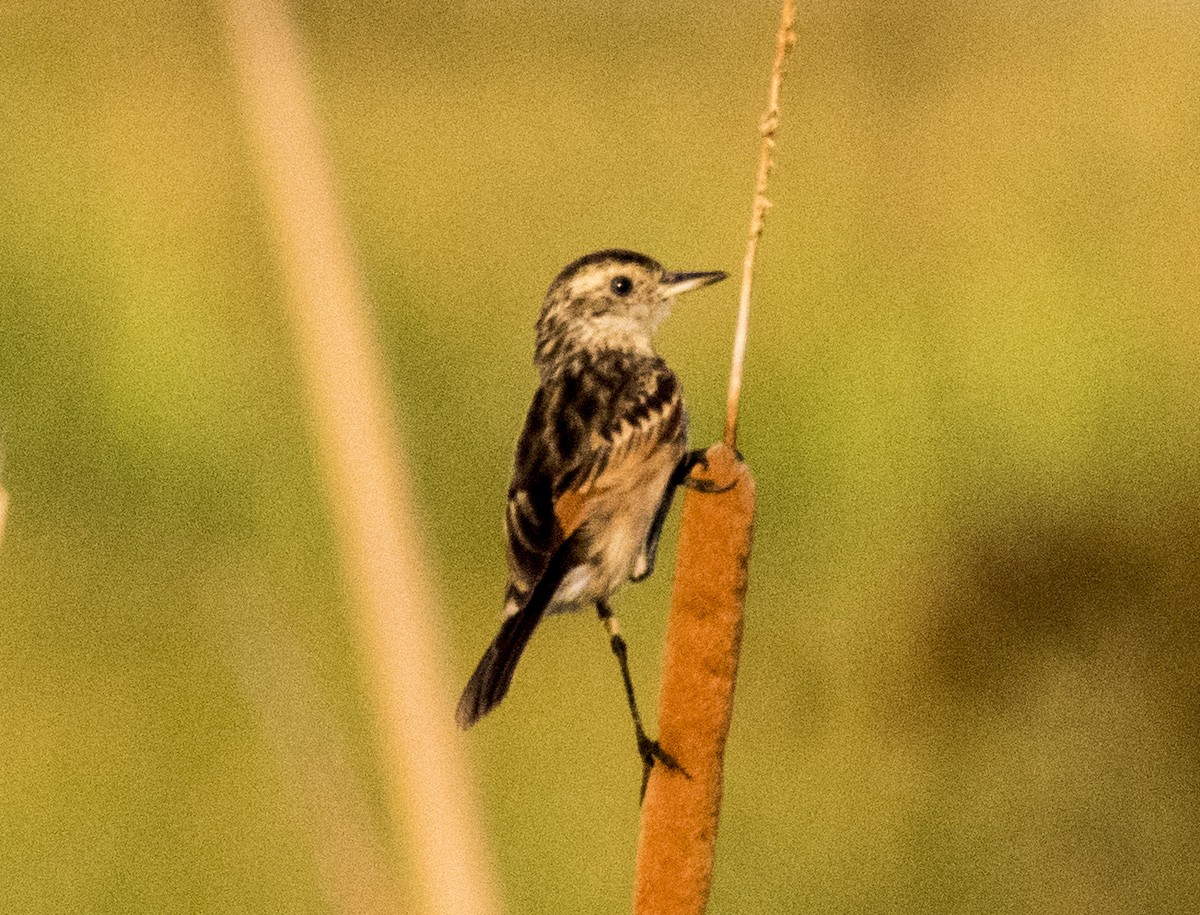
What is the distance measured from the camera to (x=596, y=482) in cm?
146

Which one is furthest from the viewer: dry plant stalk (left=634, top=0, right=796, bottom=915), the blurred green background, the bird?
the blurred green background

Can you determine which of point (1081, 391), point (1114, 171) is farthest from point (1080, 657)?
point (1114, 171)

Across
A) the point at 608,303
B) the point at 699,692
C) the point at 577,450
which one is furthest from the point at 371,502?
the point at 699,692

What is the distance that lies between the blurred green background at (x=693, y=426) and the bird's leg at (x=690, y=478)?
0.83 metres

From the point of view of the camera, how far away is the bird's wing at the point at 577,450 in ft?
4.62

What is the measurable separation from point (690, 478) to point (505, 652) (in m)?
0.23

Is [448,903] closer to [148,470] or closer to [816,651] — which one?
[816,651]

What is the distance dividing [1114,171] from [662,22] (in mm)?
1053

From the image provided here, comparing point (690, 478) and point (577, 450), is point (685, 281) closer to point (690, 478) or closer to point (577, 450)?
point (577, 450)

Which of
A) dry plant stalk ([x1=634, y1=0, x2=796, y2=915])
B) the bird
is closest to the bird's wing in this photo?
the bird

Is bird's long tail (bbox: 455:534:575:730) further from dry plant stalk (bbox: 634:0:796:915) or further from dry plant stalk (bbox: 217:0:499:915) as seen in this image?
dry plant stalk (bbox: 634:0:796:915)

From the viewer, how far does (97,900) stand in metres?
2.04

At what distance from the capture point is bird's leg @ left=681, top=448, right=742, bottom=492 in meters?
0.99

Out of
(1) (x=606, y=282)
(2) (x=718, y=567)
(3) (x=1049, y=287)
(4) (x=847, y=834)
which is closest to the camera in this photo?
(2) (x=718, y=567)
